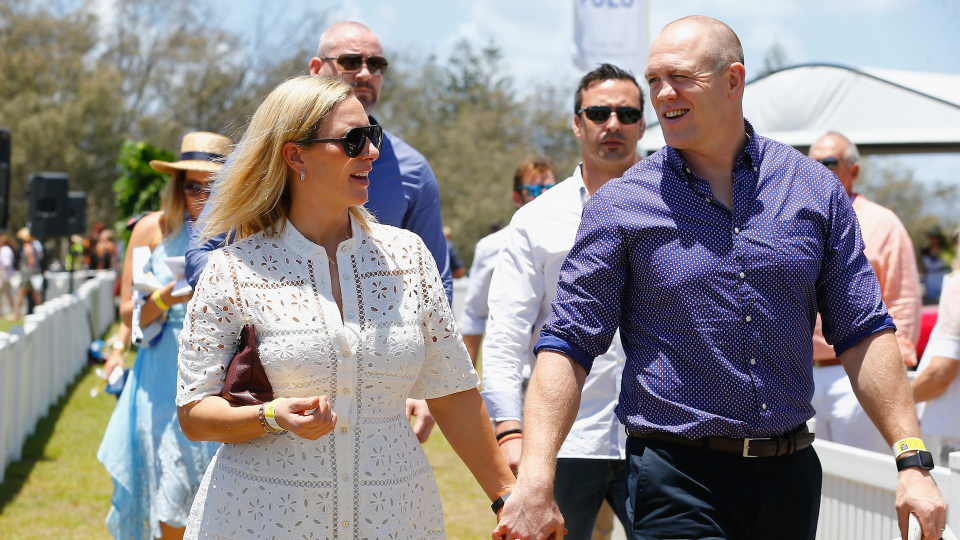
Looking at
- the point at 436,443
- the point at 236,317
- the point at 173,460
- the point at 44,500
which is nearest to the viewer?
the point at 236,317

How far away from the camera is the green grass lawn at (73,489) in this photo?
21.1 ft

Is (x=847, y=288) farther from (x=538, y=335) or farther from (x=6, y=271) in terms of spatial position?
(x=6, y=271)

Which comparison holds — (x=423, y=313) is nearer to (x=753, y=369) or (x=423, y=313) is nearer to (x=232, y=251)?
(x=232, y=251)

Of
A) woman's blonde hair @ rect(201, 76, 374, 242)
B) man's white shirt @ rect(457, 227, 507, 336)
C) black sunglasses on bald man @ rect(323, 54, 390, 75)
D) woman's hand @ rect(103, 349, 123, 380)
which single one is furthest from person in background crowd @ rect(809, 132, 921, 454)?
woman's hand @ rect(103, 349, 123, 380)

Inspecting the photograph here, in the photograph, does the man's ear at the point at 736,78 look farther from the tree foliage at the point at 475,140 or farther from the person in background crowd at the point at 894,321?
the tree foliage at the point at 475,140

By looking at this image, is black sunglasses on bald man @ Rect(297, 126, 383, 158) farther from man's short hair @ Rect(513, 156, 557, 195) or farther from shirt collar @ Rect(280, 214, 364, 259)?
man's short hair @ Rect(513, 156, 557, 195)

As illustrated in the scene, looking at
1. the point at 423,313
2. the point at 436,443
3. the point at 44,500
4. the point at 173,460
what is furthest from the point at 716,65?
the point at 436,443

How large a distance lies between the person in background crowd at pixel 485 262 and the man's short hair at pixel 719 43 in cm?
128

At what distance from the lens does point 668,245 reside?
8.58ft

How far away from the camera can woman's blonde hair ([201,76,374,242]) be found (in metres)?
2.62

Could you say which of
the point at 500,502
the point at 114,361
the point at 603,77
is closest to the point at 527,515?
the point at 500,502

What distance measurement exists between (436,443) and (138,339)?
5.30 m

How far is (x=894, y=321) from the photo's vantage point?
5027 mm

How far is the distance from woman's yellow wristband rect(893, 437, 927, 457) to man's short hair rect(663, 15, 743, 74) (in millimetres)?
1135
